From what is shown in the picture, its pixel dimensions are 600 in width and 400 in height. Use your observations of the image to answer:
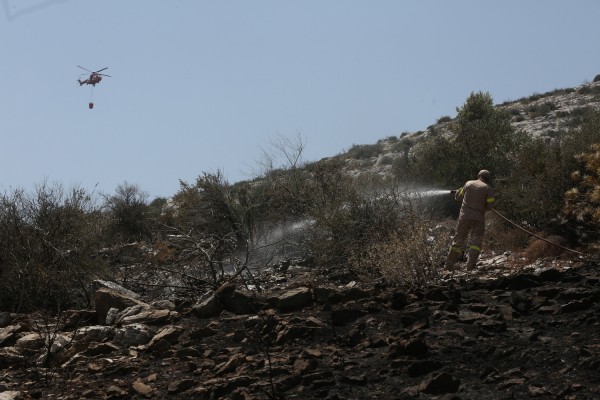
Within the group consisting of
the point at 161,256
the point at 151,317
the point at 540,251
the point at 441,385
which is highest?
the point at 161,256

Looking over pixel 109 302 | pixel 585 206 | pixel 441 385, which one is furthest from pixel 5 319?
pixel 585 206

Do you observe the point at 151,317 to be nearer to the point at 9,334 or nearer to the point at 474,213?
the point at 9,334

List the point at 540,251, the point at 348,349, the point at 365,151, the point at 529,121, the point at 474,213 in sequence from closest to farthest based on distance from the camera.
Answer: the point at 348,349
the point at 474,213
the point at 540,251
the point at 529,121
the point at 365,151

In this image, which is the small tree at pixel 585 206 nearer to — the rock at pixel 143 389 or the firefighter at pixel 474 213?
Answer: the firefighter at pixel 474 213

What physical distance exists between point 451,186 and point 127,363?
714 inches

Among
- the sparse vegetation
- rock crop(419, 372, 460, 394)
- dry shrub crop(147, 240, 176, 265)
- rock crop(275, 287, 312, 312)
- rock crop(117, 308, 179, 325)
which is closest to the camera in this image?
rock crop(419, 372, 460, 394)

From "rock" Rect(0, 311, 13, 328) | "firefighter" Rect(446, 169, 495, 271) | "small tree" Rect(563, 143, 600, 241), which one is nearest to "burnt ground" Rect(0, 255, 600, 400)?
"rock" Rect(0, 311, 13, 328)

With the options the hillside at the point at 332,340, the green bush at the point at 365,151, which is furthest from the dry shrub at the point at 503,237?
the green bush at the point at 365,151

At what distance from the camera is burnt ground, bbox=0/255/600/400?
658 cm

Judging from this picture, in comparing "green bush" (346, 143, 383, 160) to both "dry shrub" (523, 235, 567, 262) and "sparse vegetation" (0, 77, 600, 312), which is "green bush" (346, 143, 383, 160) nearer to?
"sparse vegetation" (0, 77, 600, 312)

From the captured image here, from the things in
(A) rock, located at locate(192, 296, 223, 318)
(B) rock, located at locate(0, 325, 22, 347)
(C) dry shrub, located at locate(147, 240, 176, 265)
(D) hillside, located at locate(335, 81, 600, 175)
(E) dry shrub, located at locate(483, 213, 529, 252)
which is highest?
(D) hillside, located at locate(335, 81, 600, 175)

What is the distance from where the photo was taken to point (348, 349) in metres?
7.84

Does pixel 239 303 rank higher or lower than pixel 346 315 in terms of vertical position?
higher

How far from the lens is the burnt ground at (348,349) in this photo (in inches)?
259
